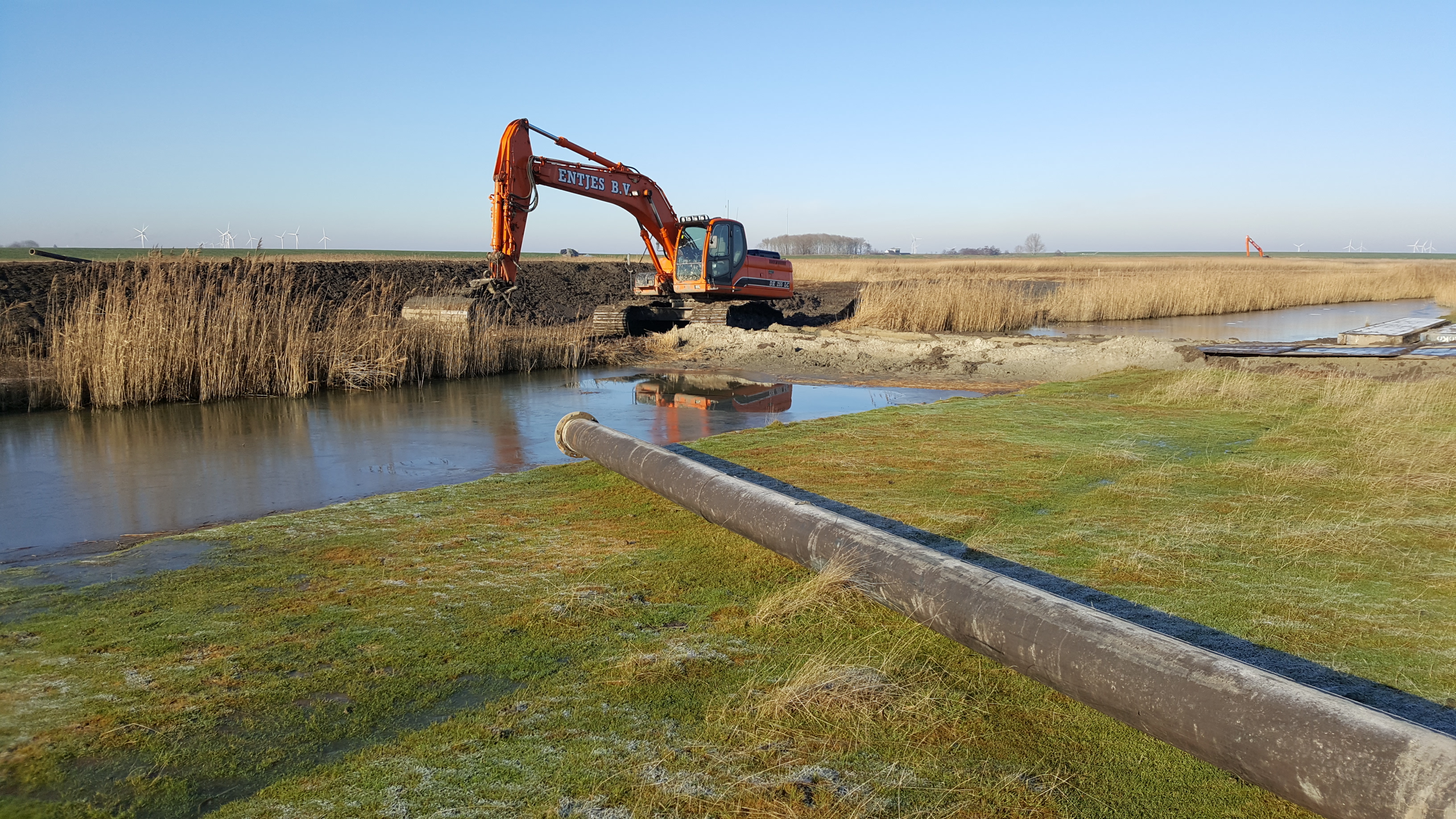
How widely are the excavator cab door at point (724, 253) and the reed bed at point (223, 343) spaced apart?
619 cm

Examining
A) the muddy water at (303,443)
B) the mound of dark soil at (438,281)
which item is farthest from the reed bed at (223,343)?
the mound of dark soil at (438,281)

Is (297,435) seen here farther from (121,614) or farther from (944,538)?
(944,538)

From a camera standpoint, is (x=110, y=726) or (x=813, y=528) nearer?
(x=110, y=726)

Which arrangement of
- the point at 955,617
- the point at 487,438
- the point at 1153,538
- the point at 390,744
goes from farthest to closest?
the point at 487,438, the point at 1153,538, the point at 955,617, the point at 390,744

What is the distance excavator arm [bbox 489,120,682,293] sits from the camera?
53.6 feet

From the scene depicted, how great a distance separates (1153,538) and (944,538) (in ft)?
3.50

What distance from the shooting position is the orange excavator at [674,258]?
1838 centimetres

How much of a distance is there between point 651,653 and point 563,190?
15491 millimetres

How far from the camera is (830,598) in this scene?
402cm

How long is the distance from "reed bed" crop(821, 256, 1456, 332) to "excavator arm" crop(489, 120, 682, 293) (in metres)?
4.59

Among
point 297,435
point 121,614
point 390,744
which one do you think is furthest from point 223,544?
point 297,435

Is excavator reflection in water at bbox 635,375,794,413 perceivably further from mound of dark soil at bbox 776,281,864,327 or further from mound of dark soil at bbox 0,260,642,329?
mound of dark soil at bbox 776,281,864,327

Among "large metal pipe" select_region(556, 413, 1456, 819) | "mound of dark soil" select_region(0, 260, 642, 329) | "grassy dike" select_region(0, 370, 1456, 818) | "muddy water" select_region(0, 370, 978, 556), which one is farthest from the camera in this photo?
"mound of dark soil" select_region(0, 260, 642, 329)

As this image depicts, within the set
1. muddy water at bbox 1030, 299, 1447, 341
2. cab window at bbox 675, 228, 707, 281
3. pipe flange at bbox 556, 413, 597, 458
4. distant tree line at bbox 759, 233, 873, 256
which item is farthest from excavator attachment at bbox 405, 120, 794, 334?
distant tree line at bbox 759, 233, 873, 256
